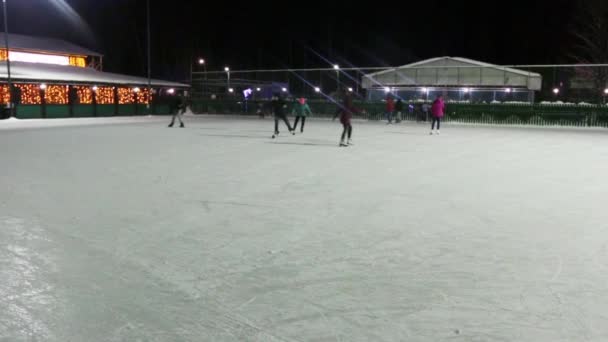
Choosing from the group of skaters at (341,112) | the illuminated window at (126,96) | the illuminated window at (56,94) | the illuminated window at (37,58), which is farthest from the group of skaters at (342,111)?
the illuminated window at (37,58)

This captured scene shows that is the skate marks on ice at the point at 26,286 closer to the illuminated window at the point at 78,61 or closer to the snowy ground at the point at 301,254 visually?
the snowy ground at the point at 301,254

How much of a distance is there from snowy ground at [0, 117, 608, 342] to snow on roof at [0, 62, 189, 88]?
20980mm

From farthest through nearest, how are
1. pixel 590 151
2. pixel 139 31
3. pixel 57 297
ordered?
pixel 139 31 < pixel 590 151 < pixel 57 297

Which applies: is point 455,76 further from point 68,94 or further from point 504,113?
point 68,94

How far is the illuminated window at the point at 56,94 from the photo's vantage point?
29984 mm

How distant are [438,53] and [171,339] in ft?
205

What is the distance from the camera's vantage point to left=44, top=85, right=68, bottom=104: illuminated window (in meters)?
30.0

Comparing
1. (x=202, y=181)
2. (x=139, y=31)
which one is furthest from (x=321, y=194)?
(x=139, y=31)

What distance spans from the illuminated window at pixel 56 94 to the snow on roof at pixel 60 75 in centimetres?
71

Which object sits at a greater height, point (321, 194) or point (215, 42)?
point (215, 42)

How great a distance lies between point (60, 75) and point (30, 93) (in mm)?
2201

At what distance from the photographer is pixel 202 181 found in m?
8.66

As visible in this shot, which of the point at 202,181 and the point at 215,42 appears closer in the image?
the point at 202,181

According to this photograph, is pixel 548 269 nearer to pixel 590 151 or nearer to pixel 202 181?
pixel 202 181
